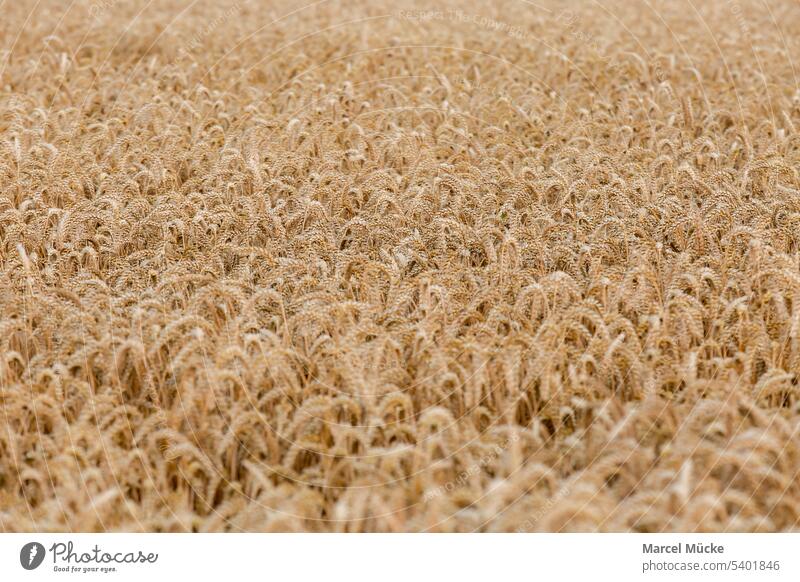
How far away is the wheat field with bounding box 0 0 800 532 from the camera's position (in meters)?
2.88

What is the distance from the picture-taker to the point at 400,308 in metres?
3.80

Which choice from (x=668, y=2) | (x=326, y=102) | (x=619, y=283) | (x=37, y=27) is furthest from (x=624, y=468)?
(x=668, y=2)

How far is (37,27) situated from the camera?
9.35 metres

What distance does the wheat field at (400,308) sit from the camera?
9.45ft
